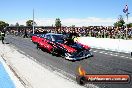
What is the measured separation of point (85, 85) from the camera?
991cm

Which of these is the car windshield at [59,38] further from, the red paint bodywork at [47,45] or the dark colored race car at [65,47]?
the red paint bodywork at [47,45]

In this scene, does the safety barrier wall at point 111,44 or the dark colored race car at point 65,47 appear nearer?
the dark colored race car at point 65,47

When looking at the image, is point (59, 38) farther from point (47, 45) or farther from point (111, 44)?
point (111, 44)

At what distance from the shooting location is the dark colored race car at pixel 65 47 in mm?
17141

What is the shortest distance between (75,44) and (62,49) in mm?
997

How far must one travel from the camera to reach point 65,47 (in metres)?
17.7

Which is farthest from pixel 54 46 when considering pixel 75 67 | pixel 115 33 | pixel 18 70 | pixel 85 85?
pixel 115 33

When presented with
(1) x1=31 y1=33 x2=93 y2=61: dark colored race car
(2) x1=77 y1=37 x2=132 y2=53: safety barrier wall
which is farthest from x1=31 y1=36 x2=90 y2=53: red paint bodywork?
(2) x1=77 y1=37 x2=132 y2=53: safety barrier wall

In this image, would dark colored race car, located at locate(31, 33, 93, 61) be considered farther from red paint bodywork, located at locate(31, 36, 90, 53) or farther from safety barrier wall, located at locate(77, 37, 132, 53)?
safety barrier wall, located at locate(77, 37, 132, 53)

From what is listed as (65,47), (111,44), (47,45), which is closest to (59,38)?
(47,45)

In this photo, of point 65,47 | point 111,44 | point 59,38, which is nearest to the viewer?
point 65,47

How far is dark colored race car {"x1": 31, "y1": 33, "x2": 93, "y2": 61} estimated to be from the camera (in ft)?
56.2

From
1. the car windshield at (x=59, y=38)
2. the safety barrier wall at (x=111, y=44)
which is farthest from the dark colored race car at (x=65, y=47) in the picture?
the safety barrier wall at (x=111, y=44)

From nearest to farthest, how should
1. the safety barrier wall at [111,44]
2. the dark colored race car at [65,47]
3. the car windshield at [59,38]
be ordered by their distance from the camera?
the dark colored race car at [65,47] < the car windshield at [59,38] < the safety barrier wall at [111,44]
